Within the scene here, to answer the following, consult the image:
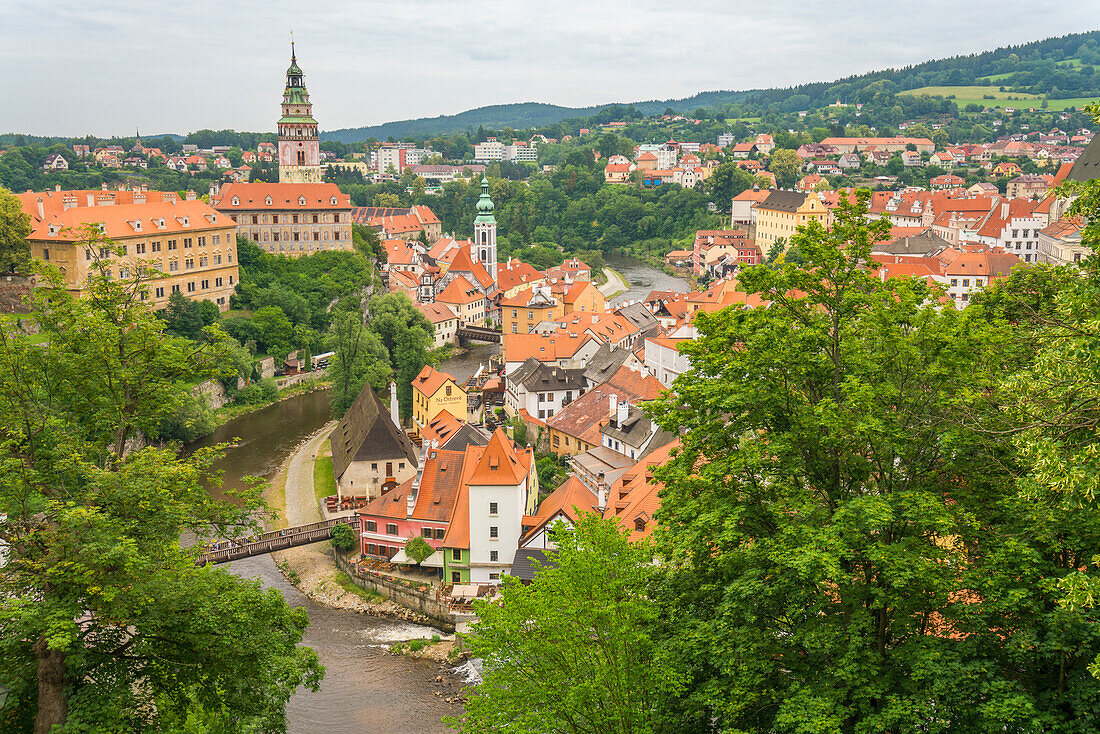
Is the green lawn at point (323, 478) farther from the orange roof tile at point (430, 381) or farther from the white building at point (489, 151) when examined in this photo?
the white building at point (489, 151)

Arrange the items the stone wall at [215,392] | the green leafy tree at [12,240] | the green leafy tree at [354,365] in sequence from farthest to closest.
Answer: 1. the green leafy tree at [12,240]
2. the stone wall at [215,392]
3. the green leafy tree at [354,365]

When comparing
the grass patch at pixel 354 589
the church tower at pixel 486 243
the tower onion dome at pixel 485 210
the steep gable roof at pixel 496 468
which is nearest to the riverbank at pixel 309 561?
the grass patch at pixel 354 589

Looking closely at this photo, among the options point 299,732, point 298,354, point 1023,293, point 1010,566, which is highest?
point 1023,293

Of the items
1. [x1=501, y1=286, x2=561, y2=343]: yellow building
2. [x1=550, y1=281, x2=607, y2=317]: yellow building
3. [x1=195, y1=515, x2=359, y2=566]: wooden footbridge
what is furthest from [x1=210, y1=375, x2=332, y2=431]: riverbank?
[x1=550, y1=281, x2=607, y2=317]: yellow building

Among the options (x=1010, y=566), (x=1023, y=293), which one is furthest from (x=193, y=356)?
(x=1023, y=293)

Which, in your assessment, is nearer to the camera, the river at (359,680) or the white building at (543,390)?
the river at (359,680)

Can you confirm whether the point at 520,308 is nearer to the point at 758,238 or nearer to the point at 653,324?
the point at 653,324
